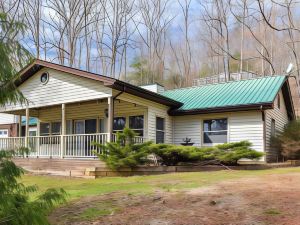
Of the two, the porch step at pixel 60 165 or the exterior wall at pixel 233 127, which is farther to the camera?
the exterior wall at pixel 233 127

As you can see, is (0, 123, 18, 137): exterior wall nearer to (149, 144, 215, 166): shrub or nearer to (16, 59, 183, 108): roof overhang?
(16, 59, 183, 108): roof overhang

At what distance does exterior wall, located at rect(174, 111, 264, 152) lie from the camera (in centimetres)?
1565

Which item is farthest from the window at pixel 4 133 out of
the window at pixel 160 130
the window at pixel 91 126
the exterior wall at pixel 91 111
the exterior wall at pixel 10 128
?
the window at pixel 160 130

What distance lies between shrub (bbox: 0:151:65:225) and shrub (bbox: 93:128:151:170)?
7.85 meters

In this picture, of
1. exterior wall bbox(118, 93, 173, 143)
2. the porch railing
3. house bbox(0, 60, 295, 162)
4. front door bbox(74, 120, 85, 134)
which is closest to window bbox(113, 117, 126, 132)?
house bbox(0, 60, 295, 162)

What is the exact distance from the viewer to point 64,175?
45.4 feet

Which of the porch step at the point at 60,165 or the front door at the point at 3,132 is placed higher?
the front door at the point at 3,132

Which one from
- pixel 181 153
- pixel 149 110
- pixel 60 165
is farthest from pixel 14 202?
pixel 149 110

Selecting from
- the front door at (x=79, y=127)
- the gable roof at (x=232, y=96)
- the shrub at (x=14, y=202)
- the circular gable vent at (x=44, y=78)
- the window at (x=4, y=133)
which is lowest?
the shrub at (x=14, y=202)

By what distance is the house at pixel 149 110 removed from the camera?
15.0 meters

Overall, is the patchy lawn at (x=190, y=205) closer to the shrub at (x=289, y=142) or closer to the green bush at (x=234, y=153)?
the green bush at (x=234, y=153)

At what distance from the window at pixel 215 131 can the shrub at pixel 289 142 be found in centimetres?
222

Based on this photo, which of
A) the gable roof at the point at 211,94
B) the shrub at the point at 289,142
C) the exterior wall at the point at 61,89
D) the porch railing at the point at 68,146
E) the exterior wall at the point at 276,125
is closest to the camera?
the exterior wall at the point at 61,89

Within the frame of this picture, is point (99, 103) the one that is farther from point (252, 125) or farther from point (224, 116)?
point (252, 125)
